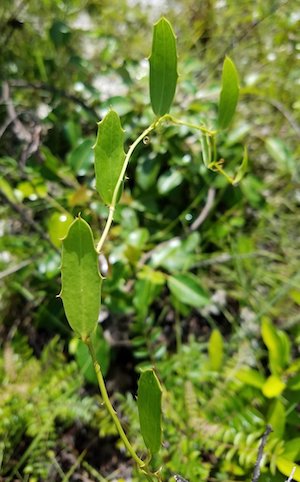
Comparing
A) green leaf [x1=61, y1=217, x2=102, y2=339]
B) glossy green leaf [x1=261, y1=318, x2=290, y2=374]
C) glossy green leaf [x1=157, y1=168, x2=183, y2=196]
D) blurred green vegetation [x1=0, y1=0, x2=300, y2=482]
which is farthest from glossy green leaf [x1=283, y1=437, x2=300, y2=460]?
glossy green leaf [x1=157, y1=168, x2=183, y2=196]

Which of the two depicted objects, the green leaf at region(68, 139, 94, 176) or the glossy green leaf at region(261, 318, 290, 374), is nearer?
the glossy green leaf at region(261, 318, 290, 374)

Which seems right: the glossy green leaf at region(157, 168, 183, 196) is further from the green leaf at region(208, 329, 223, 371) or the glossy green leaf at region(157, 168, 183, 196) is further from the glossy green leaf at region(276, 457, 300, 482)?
the glossy green leaf at region(276, 457, 300, 482)

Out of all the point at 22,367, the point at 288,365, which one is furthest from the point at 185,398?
the point at 22,367

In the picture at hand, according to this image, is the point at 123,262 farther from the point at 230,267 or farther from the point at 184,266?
the point at 230,267

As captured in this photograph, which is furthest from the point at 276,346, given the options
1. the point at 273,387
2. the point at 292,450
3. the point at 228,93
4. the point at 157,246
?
the point at 228,93

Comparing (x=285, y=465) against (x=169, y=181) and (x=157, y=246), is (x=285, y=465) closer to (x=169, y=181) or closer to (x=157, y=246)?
(x=157, y=246)

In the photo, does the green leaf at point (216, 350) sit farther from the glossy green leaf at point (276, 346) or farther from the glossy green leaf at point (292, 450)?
the glossy green leaf at point (292, 450)
